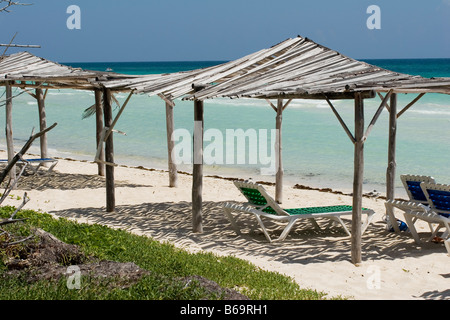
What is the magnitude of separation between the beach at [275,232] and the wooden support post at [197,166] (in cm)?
19

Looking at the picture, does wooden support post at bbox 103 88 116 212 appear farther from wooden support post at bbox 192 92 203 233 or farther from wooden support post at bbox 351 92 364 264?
wooden support post at bbox 351 92 364 264

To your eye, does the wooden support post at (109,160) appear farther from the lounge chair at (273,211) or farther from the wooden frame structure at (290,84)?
the lounge chair at (273,211)

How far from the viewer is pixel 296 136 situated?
24.1 meters

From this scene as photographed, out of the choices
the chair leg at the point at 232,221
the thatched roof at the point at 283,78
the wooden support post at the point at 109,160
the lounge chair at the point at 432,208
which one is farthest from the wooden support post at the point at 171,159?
the lounge chair at the point at 432,208

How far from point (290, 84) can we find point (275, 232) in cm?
205

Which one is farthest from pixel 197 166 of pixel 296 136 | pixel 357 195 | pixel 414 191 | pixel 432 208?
pixel 296 136

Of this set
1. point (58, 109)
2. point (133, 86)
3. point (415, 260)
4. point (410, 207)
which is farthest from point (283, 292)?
point (58, 109)

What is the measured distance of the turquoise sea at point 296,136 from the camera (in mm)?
16188

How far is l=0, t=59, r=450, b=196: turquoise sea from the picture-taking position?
637 inches

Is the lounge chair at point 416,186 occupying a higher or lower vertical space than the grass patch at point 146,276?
higher

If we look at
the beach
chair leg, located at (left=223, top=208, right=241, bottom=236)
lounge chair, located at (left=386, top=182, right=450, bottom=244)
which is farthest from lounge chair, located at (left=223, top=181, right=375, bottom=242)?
lounge chair, located at (left=386, top=182, right=450, bottom=244)

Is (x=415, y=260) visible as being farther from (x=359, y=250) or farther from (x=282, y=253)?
(x=282, y=253)

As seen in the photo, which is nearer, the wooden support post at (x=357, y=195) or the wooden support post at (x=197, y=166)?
the wooden support post at (x=357, y=195)
